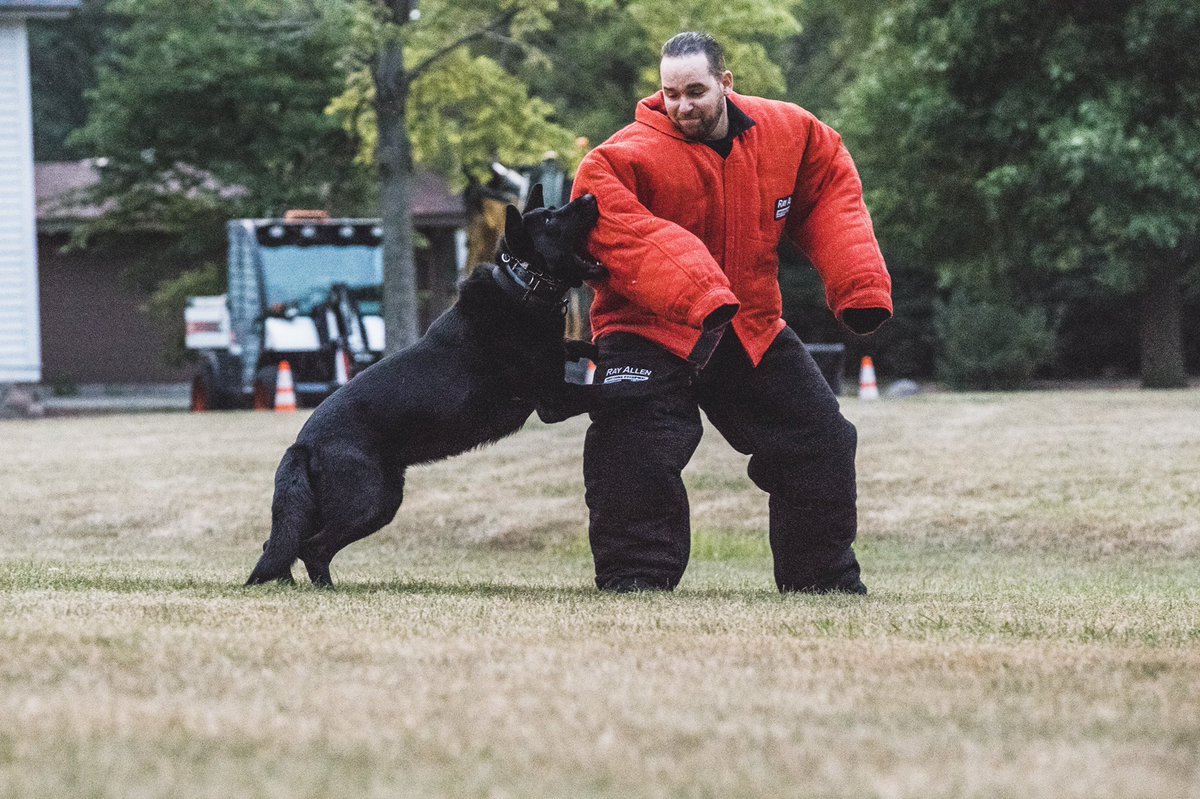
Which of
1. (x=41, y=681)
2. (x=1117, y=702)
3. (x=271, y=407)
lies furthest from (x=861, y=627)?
(x=271, y=407)

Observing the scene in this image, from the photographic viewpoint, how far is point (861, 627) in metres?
4.67

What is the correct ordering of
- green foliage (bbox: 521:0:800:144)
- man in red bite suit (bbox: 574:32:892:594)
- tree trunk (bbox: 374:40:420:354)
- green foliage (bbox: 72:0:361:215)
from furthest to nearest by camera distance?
green foliage (bbox: 72:0:361:215), green foliage (bbox: 521:0:800:144), tree trunk (bbox: 374:40:420:354), man in red bite suit (bbox: 574:32:892:594)

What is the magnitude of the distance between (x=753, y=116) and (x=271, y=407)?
17.1 metres

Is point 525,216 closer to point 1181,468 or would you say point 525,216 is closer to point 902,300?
point 1181,468

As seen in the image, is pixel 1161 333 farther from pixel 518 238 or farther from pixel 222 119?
pixel 518 238

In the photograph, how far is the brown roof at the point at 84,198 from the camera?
31469 mm

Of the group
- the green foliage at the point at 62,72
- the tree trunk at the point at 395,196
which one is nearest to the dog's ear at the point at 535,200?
the tree trunk at the point at 395,196

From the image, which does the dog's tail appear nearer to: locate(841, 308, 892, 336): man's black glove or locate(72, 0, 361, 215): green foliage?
locate(841, 308, 892, 336): man's black glove

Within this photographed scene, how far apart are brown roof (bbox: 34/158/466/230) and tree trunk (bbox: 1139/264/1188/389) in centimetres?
1315

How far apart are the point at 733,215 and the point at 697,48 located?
599 mm

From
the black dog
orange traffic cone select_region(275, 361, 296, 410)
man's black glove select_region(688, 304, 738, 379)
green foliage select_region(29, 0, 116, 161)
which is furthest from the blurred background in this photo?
man's black glove select_region(688, 304, 738, 379)

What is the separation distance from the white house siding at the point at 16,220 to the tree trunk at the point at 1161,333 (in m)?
17.5

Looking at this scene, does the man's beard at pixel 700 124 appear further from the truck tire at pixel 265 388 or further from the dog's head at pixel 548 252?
the truck tire at pixel 265 388

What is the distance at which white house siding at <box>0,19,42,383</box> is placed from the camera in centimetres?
2592
